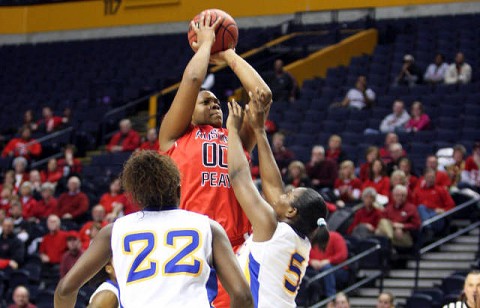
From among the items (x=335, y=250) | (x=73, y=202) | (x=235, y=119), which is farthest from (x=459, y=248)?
(x=235, y=119)

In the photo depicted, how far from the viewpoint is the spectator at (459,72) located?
49.9 feet

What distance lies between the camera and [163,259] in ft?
11.8

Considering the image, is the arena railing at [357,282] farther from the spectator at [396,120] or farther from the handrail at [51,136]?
the handrail at [51,136]

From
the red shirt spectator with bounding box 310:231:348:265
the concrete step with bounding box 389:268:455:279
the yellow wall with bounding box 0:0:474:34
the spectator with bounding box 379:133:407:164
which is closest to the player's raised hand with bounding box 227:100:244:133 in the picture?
the red shirt spectator with bounding box 310:231:348:265

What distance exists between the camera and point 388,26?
18641 mm

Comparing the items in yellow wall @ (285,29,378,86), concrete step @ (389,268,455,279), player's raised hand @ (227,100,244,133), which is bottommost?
concrete step @ (389,268,455,279)

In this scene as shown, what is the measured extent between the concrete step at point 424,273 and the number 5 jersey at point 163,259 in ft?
25.6

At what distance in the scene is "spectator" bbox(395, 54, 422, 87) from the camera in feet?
51.2

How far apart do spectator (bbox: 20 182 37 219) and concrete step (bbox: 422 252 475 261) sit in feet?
19.2

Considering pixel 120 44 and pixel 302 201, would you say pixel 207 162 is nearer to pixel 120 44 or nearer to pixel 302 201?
pixel 302 201

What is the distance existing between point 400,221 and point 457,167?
1.40 meters

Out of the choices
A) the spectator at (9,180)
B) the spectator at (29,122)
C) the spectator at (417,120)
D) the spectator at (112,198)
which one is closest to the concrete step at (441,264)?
the spectator at (417,120)

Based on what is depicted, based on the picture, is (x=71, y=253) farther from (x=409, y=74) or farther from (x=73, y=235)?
(x=409, y=74)

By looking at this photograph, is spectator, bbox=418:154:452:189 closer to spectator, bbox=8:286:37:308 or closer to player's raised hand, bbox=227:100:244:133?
spectator, bbox=8:286:37:308
